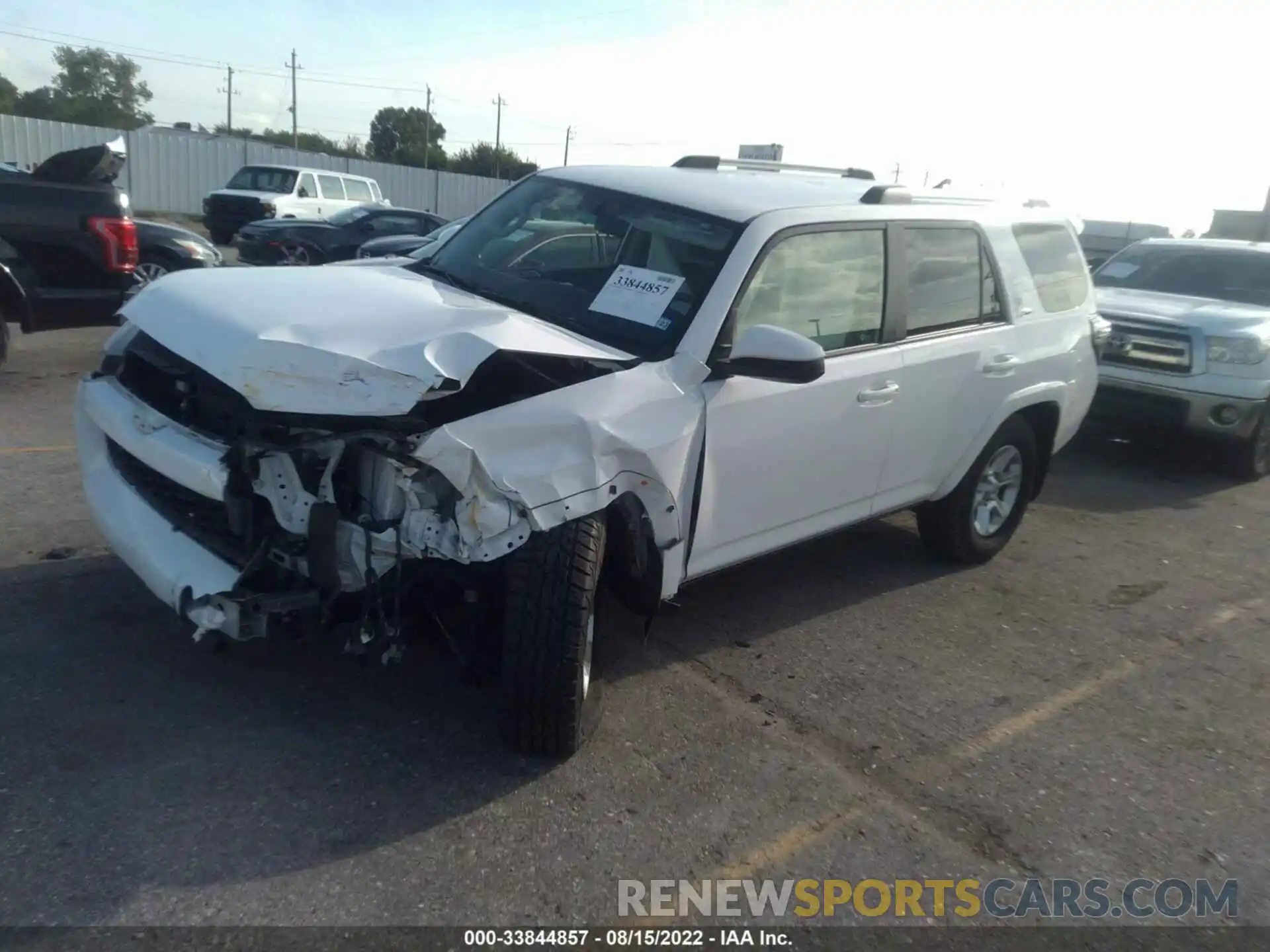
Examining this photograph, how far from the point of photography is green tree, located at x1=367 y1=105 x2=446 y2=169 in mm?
68438

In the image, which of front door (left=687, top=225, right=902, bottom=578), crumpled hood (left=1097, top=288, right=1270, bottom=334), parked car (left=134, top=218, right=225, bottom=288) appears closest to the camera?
front door (left=687, top=225, right=902, bottom=578)

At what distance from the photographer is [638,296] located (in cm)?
397

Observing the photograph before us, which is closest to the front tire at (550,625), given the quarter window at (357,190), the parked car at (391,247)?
the parked car at (391,247)

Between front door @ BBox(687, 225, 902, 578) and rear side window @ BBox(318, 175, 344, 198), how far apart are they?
65.9ft

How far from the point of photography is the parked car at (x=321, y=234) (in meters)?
15.5

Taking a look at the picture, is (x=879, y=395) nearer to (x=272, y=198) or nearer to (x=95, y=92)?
(x=272, y=198)

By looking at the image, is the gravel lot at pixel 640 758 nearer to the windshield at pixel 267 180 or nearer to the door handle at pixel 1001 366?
the door handle at pixel 1001 366

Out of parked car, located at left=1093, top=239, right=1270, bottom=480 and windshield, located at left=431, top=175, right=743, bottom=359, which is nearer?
windshield, located at left=431, top=175, right=743, bottom=359

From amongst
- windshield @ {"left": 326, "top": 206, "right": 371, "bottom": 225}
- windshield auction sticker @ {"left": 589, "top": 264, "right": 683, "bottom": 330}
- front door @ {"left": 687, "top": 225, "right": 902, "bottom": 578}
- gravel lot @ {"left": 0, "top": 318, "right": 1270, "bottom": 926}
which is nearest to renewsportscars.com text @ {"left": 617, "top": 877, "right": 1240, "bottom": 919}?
gravel lot @ {"left": 0, "top": 318, "right": 1270, "bottom": 926}

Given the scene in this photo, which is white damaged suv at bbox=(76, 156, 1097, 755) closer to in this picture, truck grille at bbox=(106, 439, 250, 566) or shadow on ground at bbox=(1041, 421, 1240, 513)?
truck grille at bbox=(106, 439, 250, 566)

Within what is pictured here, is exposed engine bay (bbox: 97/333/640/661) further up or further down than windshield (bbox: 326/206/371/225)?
further down

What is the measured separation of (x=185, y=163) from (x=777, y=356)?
33117mm

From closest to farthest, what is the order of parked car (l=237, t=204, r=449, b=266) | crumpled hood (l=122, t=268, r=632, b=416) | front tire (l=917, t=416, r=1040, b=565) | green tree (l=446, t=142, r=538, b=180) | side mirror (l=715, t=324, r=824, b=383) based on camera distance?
crumpled hood (l=122, t=268, r=632, b=416) → side mirror (l=715, t=324, r=824, b=383) → front tire (l=917, t=416, r=1040, b=565) → parked car (l=237, t=204, r=449, b=266) → green tree (l=446, t=142, r=538, b=180)

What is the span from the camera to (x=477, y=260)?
462 cm
